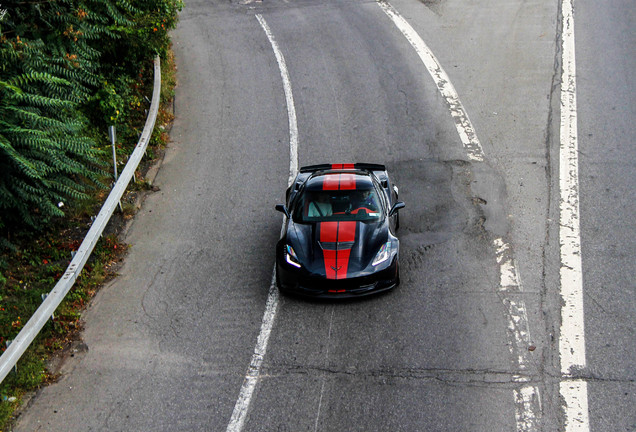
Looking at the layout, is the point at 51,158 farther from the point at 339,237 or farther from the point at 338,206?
the point at 339,237

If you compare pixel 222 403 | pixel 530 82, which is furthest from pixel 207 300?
pixel 530 82

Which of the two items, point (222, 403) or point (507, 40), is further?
point (507, 40)

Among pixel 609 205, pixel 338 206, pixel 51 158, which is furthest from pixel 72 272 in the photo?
pixel 609 205

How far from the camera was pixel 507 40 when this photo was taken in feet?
61.3

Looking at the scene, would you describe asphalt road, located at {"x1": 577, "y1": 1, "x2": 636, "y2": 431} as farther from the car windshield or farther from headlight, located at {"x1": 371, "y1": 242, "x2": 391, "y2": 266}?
the car windshield

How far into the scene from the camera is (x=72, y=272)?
387 inches

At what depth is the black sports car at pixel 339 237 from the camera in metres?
9.73

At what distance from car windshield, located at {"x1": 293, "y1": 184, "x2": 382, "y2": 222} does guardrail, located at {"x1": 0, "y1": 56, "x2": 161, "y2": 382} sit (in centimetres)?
312

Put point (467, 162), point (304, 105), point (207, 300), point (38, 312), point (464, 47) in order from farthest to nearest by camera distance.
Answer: point (464, 47)
point (304, 105)
point (467, 162)
point (207, 300)
point (38, 312)

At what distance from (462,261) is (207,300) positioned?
3963 mm

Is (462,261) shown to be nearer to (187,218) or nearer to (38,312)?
(187,218)

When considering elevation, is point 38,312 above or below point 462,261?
above

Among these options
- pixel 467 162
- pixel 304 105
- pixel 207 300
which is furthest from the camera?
pixel 304 105

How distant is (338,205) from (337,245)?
3.23ft
